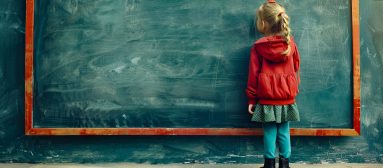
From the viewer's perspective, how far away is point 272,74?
3279 mm

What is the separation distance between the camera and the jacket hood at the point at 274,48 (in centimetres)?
324

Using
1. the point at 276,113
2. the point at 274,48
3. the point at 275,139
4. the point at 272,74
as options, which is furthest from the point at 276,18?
the point at 275,139

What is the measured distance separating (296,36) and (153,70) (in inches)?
46.8

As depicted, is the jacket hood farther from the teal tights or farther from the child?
the teal tights

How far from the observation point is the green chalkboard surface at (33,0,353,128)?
143 inches

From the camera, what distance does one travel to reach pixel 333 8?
3.67 m

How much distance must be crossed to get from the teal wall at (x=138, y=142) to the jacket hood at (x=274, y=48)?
2.45ft

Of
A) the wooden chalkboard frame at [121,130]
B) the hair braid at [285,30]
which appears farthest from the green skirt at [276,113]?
the hair braid at [285,30]

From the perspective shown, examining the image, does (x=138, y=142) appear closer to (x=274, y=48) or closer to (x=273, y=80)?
(x=273, y=80)

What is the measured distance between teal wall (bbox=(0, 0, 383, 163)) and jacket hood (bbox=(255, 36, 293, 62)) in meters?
0.75

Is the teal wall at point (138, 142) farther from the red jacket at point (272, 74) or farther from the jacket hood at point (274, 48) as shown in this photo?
the jacket hood at point (274, 48)

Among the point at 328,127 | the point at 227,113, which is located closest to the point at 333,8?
the point at 328,127

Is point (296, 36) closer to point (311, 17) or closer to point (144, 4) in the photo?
point (311, 17)

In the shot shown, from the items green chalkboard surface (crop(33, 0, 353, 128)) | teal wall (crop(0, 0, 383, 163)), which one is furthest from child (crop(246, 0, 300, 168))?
teal wall (crop(0, 0, 383, 163))
